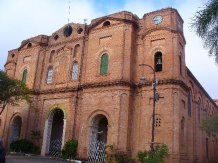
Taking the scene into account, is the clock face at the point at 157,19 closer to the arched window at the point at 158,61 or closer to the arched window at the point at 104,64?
the arched window at the point at 158,61

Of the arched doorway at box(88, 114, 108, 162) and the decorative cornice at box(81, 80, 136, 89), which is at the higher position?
the decorative cornice at box(81, 80, 136, 89)

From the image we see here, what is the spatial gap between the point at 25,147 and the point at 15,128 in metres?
4.92

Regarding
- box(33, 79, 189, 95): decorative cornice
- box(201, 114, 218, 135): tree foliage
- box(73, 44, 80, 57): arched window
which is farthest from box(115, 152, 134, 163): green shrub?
box(73, 44, 80, 57): arched window

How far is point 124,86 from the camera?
85.4 ft

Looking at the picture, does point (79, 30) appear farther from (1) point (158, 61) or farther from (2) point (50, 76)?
(1) point (158, 61)

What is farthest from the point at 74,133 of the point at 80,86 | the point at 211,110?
the point at 211,110

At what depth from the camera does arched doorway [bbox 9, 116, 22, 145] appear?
109 feet

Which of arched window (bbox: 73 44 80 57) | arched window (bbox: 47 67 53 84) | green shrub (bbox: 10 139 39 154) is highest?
arched window (bbox: 73 44 80 57)

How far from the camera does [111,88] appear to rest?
2655cm

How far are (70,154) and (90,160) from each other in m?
1.79

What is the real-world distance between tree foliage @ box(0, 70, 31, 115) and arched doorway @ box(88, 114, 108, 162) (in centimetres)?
679

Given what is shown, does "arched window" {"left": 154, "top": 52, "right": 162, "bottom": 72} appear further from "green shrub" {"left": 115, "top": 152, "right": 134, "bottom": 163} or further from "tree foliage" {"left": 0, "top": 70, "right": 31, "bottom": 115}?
"tree foliage" {"left": 0, "top": 70, "right": 31, "bottom": 115}

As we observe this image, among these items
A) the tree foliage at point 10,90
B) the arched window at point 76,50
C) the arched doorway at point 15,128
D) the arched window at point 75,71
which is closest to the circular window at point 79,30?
the arched window at point 76,50

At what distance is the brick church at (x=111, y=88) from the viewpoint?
987 inches
